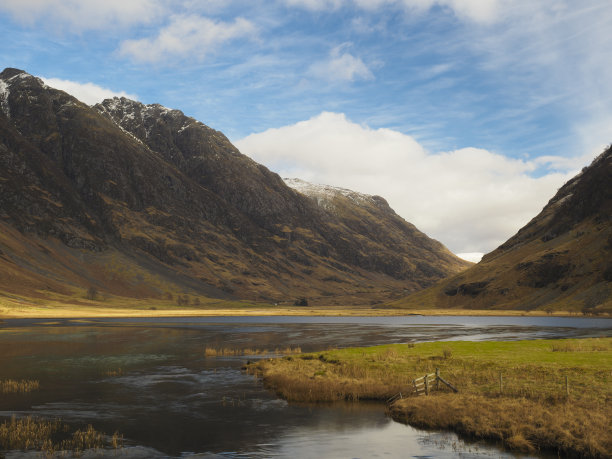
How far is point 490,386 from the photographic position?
40.0m

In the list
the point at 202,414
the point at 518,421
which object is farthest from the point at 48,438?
the point at 518,421

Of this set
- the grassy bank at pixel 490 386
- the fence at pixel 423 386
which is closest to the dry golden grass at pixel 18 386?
the grassy bank at pixel 490 386

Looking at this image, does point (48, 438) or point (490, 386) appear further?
point (490, 386)

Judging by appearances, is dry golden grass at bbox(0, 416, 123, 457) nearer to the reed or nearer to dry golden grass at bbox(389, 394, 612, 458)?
dry golden grass at bbox(389, 394, 612, 458)

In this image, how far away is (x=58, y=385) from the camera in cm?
5031

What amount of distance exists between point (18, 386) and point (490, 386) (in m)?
40.2

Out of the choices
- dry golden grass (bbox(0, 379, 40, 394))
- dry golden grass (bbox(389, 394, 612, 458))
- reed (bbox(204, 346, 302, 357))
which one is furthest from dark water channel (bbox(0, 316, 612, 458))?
reed (bbox(204, 346, 302, 357))

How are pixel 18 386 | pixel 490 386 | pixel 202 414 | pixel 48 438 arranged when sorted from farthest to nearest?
pixel 18 386 < pixel 490 386 < pixel 202 414 < pixel 48 438

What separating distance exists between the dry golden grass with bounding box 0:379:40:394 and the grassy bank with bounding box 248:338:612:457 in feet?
69.0

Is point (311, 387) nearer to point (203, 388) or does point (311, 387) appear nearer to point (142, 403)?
point (203, 388)

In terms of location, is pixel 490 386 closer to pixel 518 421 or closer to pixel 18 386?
pixel 518 421

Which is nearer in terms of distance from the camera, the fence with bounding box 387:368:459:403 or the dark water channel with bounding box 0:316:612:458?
the dark water channel with bounding box 0:316:612:458

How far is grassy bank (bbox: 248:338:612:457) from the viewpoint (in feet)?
96.7

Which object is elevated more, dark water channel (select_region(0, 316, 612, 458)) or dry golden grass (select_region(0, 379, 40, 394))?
dry golden grass (select_region(0, 379, 40, 394))
